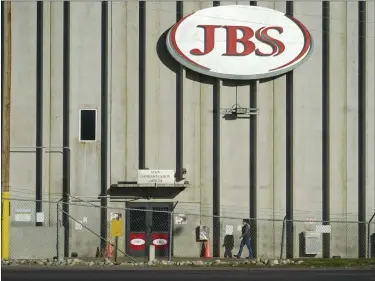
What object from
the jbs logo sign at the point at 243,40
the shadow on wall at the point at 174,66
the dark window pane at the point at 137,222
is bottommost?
the dark window pane at the point at 137,222

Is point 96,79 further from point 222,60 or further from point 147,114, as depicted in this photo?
point 222,60

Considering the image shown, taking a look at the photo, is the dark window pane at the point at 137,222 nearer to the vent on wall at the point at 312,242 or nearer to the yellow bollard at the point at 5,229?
the yellow bollard at the point at 5,229

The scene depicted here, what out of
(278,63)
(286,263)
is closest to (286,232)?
(286,263)

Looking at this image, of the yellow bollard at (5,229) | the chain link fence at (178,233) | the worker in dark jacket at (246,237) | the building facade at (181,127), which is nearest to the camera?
the yellow bollard at (5,229)

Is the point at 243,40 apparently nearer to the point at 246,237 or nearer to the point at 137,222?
the point at 246,237

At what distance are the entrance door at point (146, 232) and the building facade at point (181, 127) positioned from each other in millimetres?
369

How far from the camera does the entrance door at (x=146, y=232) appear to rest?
29.2 m

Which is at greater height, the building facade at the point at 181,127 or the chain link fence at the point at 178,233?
the building facade at the point at 181,127

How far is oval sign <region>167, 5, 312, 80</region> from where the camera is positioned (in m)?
29.2

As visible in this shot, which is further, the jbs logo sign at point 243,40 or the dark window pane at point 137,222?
the jbs logo sign at point 243,40
